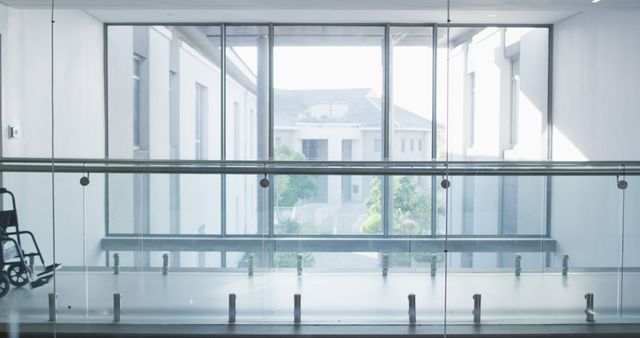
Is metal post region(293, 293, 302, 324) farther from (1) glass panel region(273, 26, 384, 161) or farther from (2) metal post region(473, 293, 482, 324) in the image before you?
(1) glass panel region(273, 26, 384, 161)

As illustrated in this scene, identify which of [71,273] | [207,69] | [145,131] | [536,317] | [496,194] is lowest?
[536,317]

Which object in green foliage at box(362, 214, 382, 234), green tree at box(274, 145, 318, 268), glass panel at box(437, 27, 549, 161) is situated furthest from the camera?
glass panel at box(437, 27, 549, 161)

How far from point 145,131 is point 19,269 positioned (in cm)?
414

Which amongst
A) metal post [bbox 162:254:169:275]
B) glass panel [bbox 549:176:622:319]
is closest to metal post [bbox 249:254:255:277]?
metal post [bbox 162:254:169:275]

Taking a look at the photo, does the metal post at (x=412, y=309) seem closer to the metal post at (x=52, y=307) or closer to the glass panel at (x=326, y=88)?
the metal post at (x=52, y=307)

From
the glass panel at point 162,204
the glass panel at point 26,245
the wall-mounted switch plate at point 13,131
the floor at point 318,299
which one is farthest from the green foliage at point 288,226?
the wall-mounted switch plate at point 13,131

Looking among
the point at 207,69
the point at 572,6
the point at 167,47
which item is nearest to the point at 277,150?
the point at 207,69

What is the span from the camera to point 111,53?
23.2ft

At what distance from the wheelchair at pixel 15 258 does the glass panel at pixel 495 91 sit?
4.96 meters

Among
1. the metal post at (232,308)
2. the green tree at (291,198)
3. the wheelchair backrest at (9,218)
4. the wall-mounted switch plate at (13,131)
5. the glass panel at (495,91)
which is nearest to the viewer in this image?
the metal post at (232,308)

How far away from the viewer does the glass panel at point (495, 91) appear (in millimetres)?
7430

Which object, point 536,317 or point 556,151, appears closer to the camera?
point 536,317

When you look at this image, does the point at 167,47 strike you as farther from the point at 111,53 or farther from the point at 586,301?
the point at 586,301

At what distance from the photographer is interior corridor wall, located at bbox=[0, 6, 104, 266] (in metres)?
3.52
